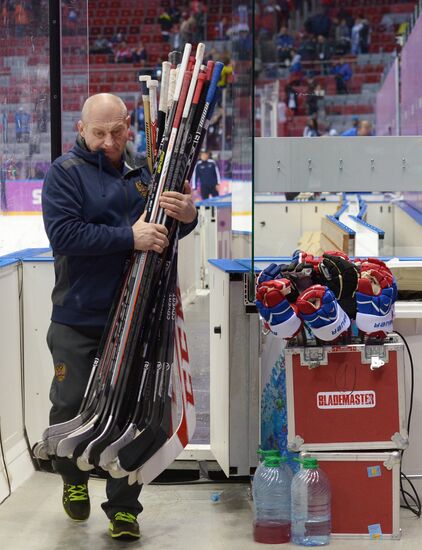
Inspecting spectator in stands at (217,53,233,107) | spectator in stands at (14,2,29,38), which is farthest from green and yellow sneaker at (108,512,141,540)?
spectator in stands at (217,53,233,107)

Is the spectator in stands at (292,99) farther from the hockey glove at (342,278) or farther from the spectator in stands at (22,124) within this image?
the hockey glove at (342,278)

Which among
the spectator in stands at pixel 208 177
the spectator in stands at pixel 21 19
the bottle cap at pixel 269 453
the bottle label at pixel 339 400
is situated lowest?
the spectator in stands at pixel 208 177

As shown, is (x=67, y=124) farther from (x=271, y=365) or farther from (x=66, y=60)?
(x=271, y=365)

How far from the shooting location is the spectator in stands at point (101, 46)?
23859 mm

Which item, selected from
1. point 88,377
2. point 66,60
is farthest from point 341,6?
point 88,377

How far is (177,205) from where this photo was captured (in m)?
3.36

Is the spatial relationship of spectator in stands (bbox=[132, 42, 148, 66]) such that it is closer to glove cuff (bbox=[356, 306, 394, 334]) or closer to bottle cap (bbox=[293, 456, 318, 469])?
glove cuff (bbox=[356, 306, 394, 334])

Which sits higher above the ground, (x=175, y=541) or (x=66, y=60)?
(x=66, y=60)

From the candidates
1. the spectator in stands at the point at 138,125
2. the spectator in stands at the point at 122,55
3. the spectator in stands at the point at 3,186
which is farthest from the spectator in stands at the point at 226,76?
the spectator in stands at the point at 3,186

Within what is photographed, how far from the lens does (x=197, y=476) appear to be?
4.25 m

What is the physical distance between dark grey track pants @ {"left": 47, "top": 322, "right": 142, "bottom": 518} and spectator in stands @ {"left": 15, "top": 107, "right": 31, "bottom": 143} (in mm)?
1491

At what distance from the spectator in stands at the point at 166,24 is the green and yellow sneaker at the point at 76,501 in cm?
2160

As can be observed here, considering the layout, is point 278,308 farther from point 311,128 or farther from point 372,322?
point 311,128

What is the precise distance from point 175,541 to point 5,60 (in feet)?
7.52
